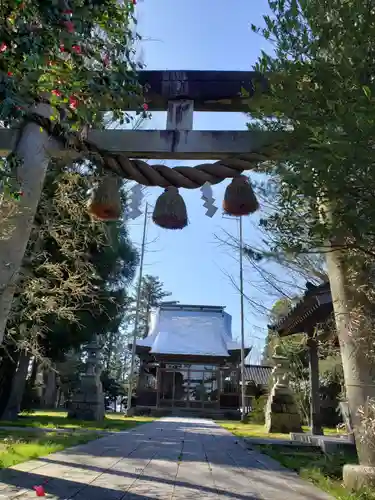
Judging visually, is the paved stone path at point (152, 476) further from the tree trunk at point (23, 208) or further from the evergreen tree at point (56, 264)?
the tree trunk at point (23, 208)

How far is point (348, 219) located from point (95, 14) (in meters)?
1.76

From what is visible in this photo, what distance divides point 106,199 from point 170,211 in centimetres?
51

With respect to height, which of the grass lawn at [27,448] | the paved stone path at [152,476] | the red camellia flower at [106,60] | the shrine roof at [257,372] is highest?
the shrine roof at [257,372]

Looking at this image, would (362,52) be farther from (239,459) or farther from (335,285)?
(239,459)

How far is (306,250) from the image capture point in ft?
8.86

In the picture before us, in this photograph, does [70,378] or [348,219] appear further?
[70,378]

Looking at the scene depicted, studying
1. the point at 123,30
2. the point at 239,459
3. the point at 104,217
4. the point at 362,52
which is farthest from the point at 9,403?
the point at 362,52

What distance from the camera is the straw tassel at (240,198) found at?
3.33 meters

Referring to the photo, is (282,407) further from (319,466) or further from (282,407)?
(319,466)

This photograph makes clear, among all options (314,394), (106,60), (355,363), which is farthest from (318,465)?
(106,60)

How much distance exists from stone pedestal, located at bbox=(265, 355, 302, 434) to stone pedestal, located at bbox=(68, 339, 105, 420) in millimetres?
4878

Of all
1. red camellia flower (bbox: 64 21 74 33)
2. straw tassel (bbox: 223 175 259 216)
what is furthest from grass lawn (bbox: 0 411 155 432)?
red camellia flower (bbox: 64 21 74 33)

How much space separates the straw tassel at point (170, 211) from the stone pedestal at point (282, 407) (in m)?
9.80

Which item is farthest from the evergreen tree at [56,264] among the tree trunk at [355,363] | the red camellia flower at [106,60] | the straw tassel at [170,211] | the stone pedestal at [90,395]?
the stone pedestal at [90,395]
